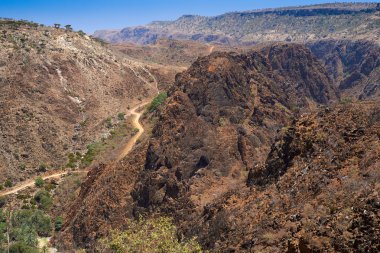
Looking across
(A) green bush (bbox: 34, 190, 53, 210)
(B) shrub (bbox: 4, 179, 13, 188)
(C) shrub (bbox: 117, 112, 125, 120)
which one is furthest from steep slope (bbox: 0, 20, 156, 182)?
(A) green bush (bbox: 34, 190, 53, 210)

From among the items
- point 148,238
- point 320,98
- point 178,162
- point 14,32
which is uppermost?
point 14,32

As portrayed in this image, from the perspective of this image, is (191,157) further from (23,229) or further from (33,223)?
(23,229)

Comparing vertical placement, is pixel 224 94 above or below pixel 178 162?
above

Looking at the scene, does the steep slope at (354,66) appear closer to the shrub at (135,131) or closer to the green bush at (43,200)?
the shrub at (135,131)

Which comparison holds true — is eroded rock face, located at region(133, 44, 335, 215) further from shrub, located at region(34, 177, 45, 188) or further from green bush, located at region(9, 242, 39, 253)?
shrub, located at region(34, 177, 45, 188)

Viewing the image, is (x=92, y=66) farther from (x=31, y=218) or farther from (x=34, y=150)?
(x=31, y=218)

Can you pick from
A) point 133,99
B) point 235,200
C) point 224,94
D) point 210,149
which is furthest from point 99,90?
point 235,200
